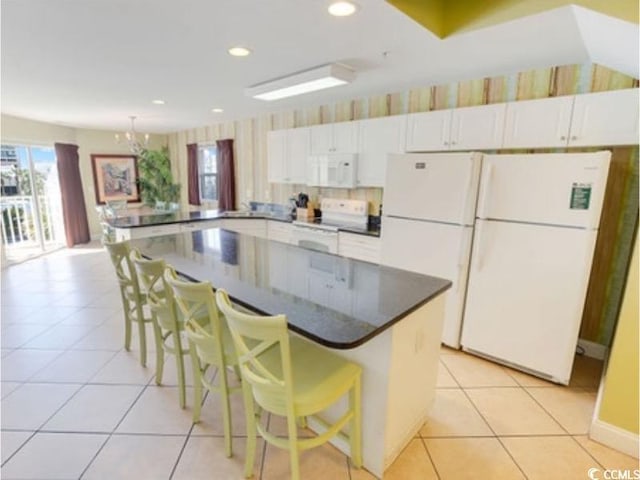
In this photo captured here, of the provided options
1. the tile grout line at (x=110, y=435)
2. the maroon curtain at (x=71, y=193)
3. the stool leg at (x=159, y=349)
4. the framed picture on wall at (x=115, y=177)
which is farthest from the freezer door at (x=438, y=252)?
the framed picture on wall at (x=115, y=177)

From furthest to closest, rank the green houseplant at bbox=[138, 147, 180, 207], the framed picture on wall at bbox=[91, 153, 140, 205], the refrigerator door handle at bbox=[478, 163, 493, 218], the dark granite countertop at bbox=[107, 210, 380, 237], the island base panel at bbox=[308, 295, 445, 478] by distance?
the green houseplant at bbox=[138, 147, 180, 207], the framed picture on wall at bbox=[91, 153, 140, 205], the dark granite countertop at bbox=[107, 210, 380, 237], the refrigerator door handle at bbox=[478, 163, 493, 218], the island base panel at bbox=[308, 295, 445, 478]

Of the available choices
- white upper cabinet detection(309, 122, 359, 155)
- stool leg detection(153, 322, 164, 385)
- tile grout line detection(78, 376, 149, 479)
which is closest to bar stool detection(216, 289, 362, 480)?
tile grout line detection(78, 376, 149, 479)

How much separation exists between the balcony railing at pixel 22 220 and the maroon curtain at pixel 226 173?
3377 millimetres

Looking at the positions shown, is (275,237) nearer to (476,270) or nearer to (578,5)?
(476,270)

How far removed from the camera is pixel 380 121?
3.68 meters

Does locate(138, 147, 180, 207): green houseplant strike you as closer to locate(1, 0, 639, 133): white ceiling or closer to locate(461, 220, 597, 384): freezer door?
locate(1, 0, 639, 133): white ceiling

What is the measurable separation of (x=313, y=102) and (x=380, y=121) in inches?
46.8

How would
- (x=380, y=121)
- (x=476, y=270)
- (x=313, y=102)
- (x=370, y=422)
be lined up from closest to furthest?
(x=370, y=422) → (x=476, y=270) → (x=380, y=121) → (x=313, y=102)

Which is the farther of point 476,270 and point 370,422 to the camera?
point 476,270

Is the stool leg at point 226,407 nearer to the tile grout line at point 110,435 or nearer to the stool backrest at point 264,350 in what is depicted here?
the stool backrest at point 264,350

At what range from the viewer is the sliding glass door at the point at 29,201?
5.50 m

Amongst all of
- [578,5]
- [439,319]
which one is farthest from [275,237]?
[578,5]

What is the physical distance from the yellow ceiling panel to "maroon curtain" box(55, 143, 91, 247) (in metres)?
6.97

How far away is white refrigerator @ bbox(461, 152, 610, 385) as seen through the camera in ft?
7.27
